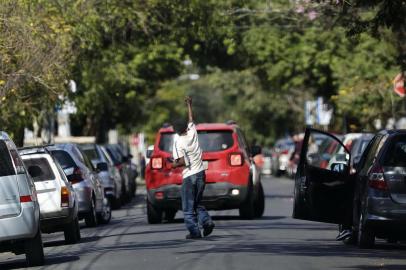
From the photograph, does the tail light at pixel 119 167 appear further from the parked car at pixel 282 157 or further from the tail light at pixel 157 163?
the parked car at pixel 282 157

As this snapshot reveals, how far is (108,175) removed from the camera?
28422 millimetres

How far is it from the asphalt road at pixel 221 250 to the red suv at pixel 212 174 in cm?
41

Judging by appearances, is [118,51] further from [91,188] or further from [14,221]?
[14,221]

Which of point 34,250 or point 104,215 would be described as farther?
point 104,215

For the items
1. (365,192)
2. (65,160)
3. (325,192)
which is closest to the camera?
(365,192)

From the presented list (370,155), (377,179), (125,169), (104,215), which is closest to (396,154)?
(377,179)

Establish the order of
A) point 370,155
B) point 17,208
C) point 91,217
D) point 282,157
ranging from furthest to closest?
point 282,157
point 91,217
point 370,155
point 17,208

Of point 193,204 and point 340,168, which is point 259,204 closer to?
point 193,204

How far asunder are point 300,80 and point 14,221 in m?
26.8

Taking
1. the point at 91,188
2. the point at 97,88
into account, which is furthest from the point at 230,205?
the point at 97,88

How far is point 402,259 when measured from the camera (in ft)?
49.0

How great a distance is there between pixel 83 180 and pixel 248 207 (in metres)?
2.94

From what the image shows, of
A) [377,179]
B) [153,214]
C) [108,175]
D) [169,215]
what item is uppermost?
[377,179]

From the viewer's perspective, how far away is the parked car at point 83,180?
2178cm
